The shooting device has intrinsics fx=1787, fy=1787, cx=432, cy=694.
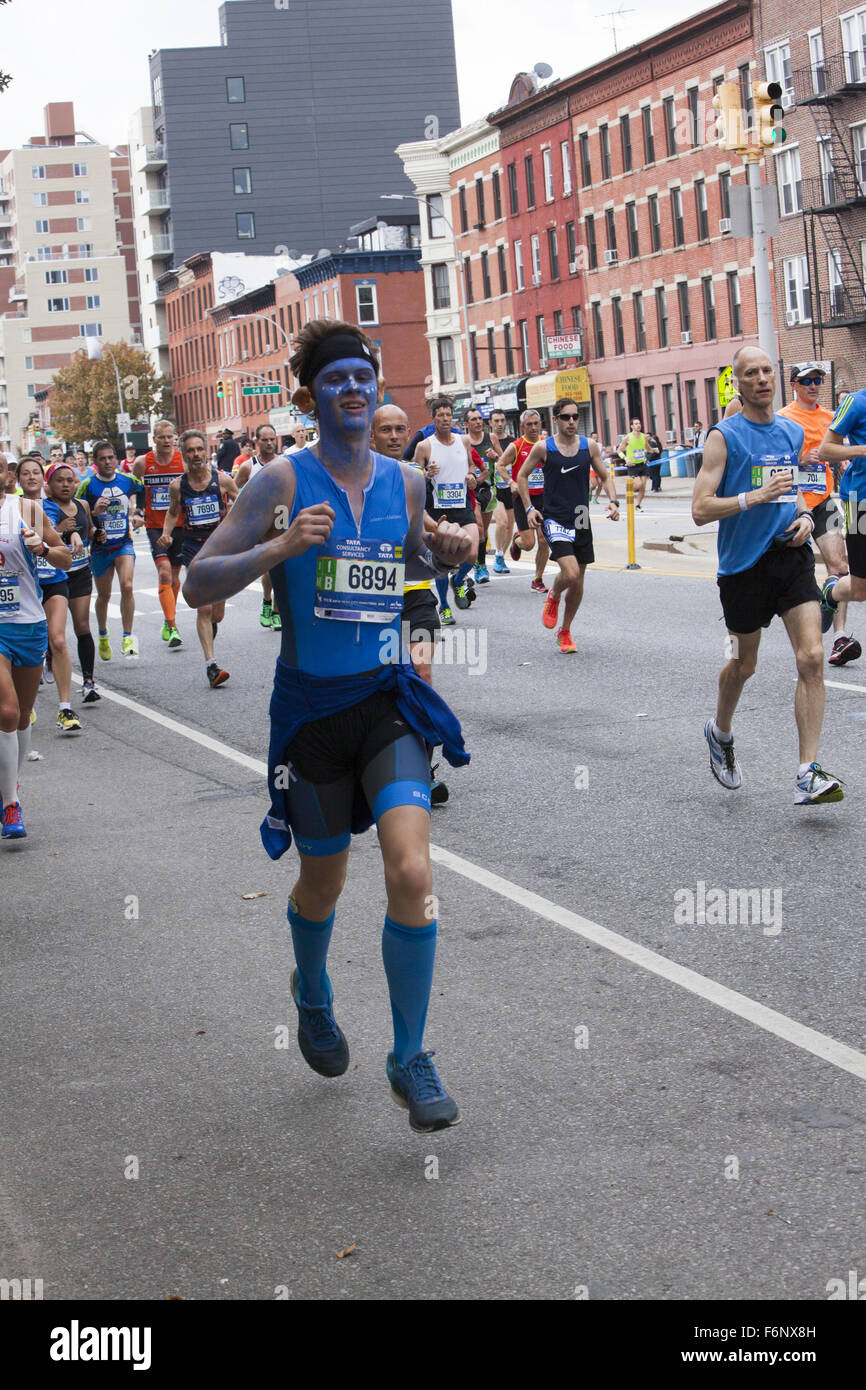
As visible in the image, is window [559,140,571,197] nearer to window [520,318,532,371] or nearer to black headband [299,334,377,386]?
window [520,318,532,371]

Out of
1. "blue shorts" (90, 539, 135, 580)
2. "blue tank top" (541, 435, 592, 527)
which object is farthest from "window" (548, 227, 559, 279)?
"blue tank top" (541, 435, 592, 527)

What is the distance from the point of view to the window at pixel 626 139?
190 feet

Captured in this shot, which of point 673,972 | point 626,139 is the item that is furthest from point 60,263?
point 673,972

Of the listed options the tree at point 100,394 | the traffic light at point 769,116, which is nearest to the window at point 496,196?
the tree at point 100,394

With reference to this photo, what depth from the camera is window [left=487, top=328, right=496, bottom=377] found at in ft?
233

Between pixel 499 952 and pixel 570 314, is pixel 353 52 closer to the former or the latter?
pixel 570 314

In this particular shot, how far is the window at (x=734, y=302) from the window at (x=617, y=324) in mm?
7622

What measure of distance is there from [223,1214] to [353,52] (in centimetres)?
12238

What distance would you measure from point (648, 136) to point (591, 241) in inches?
221

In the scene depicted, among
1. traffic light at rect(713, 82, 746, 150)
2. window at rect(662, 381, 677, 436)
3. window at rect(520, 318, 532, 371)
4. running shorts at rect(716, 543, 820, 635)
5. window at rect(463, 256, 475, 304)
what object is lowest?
running shorts at rect(716, 543, 820, 635)

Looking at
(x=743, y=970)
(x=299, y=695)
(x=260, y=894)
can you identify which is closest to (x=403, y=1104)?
(x=299, y=695)

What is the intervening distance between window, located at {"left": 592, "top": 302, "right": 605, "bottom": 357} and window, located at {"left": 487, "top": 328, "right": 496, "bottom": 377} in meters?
8.92

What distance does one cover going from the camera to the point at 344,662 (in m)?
4.70

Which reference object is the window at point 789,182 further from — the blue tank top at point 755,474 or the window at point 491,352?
the blue tank top at point 755,474
